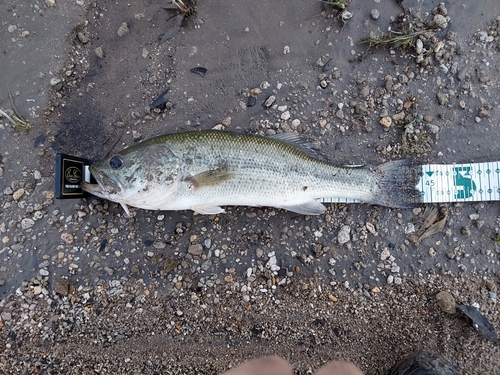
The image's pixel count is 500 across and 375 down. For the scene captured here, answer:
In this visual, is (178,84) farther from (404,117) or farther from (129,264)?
(404,117)

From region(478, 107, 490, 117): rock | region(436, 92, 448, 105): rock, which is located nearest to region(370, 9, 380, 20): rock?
region(436, 92, 448, 105): rock

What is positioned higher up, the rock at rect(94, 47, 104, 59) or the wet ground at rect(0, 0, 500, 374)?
the rock at rect(94, 47, 104, 59)

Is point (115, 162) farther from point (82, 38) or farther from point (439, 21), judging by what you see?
point (439, 21)

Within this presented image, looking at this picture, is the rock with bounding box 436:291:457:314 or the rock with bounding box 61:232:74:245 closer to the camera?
the rock with bounding box 436:291:457:314

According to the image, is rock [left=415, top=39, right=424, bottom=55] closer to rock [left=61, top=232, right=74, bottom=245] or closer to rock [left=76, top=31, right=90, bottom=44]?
rock [left=76, top=31, right=90, bottom=44]

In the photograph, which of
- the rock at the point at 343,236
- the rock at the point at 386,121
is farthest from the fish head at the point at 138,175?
the rock at the point at 386,121

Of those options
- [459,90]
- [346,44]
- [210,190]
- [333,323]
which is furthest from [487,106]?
[210,190]

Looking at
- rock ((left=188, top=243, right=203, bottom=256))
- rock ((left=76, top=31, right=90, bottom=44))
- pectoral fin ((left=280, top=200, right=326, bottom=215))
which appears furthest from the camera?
rock ((left=76, top=31, right=90, bottom=44))

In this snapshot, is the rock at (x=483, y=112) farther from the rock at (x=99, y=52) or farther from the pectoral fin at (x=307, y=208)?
the rock at (x=99, y=52)
